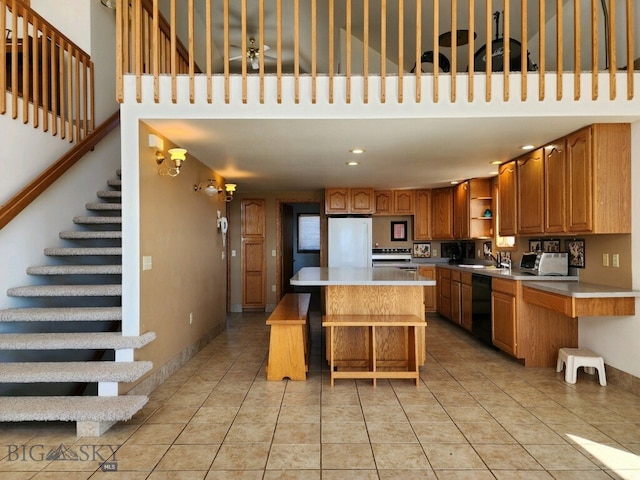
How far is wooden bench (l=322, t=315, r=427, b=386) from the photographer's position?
3.64 meters

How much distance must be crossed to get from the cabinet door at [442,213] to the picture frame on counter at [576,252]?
2779 mm

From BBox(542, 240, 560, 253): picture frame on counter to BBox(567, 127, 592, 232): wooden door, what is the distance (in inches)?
36.2

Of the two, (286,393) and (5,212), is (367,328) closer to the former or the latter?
(286,393)

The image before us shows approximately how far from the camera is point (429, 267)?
279 inches

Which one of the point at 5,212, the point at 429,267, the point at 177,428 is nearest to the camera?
the point at 177,428

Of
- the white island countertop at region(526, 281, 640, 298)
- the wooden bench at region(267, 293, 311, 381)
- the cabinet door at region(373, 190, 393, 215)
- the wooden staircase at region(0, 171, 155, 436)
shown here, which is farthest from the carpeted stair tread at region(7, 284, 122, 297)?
the cabinet door at region(373, 190, 393, 215)

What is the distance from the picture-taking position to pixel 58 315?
3.23m

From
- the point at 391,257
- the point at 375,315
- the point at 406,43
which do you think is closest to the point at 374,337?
the point at 375,315

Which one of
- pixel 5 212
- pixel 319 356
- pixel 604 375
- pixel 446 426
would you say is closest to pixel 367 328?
pixel 319 356

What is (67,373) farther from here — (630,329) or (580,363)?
(630,329)

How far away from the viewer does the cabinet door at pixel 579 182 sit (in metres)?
3.48

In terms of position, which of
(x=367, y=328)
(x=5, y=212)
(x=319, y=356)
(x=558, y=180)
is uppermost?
(x=558, y=180)

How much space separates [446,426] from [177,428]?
69.8 inches

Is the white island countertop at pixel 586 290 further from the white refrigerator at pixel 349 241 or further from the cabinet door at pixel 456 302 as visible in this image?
the white refrigerator at pixel 349 241
